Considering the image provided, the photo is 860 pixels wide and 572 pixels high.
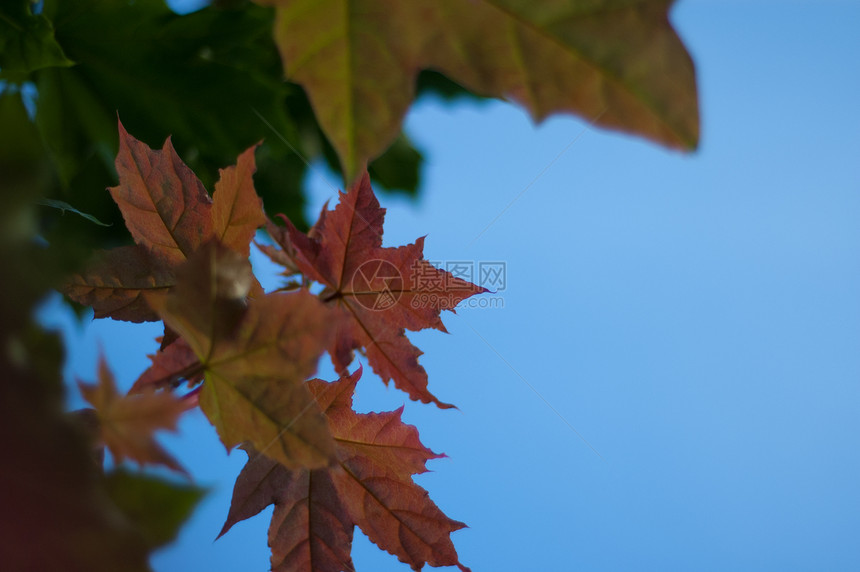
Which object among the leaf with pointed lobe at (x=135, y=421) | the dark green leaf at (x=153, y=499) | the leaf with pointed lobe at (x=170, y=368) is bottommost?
the dark green leaf at (x=153, y=499)

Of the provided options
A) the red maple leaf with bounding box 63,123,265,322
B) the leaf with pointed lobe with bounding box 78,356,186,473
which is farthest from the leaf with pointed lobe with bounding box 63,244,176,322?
the leaf with pointed lobe with bounding box 78,356,186,473

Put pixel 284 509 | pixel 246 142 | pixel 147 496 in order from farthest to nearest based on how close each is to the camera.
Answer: pixel 246 142
pixel 284 509
pixel 147 496

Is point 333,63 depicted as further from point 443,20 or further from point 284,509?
point 284,509

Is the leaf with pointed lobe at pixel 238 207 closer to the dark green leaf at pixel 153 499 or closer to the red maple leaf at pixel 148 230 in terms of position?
the red maple leaf at pixel 148 230

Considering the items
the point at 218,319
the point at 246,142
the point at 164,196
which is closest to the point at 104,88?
the point at 246,142

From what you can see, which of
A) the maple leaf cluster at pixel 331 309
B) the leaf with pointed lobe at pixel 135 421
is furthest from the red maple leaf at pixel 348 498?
the leaf with pointed lobe at pixel 135 421

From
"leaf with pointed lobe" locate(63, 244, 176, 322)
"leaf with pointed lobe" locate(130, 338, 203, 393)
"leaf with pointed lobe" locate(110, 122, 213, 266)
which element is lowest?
"leaf with pointed lobe" locate(130, 338, 203, 393)

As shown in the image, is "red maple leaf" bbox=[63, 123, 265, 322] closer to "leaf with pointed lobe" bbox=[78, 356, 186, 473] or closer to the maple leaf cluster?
the maple leaf cluster
